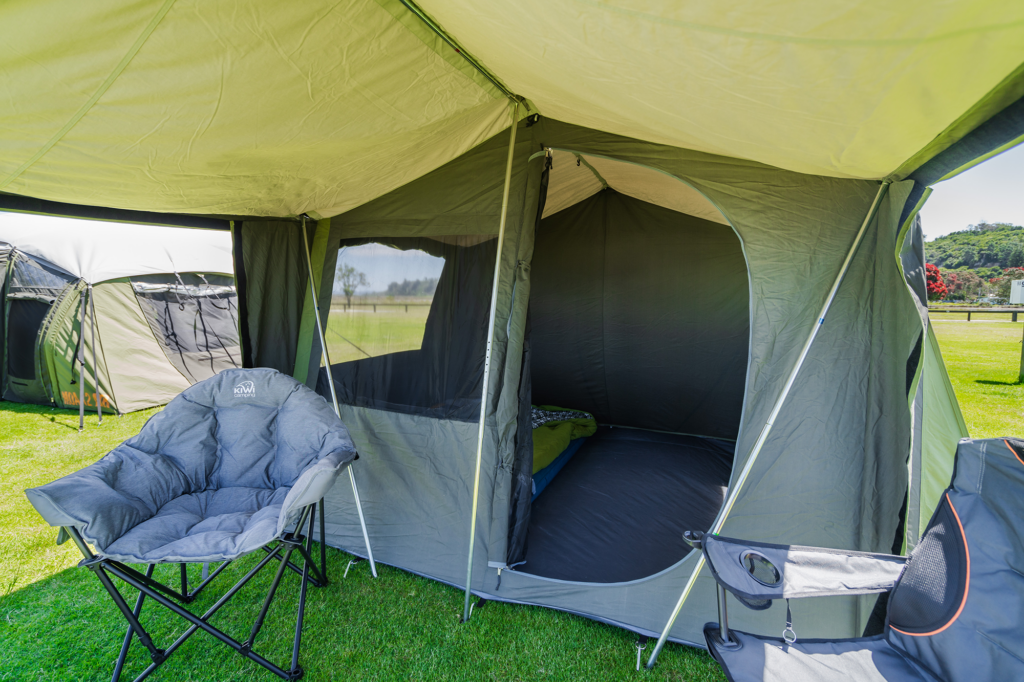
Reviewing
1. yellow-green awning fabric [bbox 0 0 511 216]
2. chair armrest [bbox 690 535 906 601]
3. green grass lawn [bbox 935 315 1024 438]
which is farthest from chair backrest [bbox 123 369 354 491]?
green grass lawn [bbox 935 315 1024 438]

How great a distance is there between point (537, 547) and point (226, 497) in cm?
138

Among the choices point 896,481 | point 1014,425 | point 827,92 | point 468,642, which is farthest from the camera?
point 1014,425

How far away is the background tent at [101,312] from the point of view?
4.43m

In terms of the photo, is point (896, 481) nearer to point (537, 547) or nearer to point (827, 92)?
point (827, 92)

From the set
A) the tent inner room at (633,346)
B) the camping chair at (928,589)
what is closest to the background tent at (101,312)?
the tent inner room at (633,346)

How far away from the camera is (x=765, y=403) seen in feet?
5.74

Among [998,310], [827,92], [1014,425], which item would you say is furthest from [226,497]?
[998,310]

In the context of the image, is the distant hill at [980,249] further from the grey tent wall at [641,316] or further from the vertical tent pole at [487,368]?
the vertical tent pole at [487,368]

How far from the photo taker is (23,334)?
4652 millimetres

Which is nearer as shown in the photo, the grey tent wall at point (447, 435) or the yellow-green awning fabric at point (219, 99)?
the yellow-green awning fabric at point (219, 99)

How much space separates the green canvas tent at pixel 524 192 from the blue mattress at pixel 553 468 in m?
0.08

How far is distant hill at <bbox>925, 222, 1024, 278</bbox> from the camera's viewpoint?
1398 centimetres

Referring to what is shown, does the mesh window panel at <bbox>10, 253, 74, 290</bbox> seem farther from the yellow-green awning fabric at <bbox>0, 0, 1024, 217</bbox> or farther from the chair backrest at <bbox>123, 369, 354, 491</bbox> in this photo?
the chair backrest at <bbox>123, 369, 354, 491</bbox>

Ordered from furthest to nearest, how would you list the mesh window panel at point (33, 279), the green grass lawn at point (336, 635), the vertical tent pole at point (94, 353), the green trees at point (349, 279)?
1. the mesh window panel at point (33, 279)
2. the vertical tent pole at point (94, 353)
3. the green trees at point (349, 279)
4. the green grass lawn at point (336, 635)
